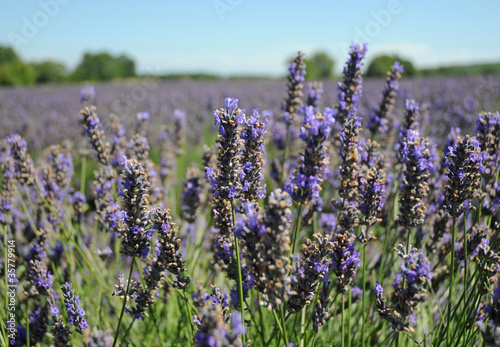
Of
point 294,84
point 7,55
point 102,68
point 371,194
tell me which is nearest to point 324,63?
point 102,68

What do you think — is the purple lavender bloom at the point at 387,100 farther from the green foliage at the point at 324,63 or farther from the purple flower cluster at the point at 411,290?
the green foliage at the point at 324,63

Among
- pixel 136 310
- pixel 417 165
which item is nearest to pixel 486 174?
pixel 417 165

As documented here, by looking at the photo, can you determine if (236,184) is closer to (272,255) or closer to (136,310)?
(272,255)

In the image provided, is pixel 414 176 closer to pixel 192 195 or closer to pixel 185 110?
pixel 192 195

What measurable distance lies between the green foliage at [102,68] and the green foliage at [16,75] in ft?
13.9

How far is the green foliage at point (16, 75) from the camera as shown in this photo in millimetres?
30594

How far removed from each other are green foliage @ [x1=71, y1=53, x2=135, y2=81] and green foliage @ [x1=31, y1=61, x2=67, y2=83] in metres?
1.38

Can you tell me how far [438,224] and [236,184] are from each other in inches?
59.2

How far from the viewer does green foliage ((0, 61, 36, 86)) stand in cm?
3059

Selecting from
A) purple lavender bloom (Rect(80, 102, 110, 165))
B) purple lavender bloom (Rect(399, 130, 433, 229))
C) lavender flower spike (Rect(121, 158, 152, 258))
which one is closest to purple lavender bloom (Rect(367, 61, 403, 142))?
purple lavender bloom (Rect(399, 130, 433, 229))

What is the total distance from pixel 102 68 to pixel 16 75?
755cm

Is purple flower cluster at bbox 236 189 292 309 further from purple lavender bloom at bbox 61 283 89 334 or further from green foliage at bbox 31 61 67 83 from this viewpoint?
green foliage at bbox 31 61 67 83

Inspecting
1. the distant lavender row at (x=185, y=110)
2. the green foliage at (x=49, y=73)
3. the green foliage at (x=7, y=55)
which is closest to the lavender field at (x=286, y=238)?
the distant lavender row at (x=185, y=110)

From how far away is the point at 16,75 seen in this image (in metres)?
31.3
